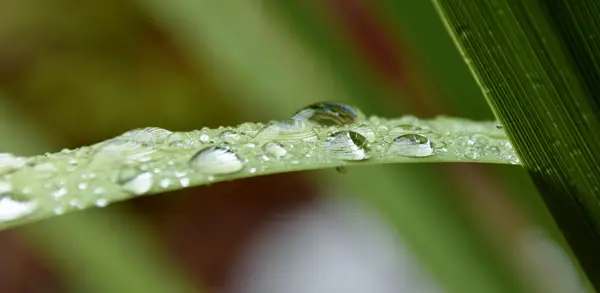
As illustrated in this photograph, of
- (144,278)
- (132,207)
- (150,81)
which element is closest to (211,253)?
(132,207)

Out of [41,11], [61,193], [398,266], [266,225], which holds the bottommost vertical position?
[61,193]

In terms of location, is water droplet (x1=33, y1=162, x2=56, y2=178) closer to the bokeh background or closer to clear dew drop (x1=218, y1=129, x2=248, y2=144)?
clear dew drop (x1=218, y1=129, x2=248, y2=144)

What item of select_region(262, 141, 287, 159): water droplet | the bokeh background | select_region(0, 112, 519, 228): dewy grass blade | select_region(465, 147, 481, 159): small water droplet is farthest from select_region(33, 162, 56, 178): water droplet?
the bokeh background

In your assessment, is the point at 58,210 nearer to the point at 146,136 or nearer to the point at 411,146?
the point at 146,136

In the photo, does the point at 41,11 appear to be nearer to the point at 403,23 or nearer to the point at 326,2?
the point at 326,2

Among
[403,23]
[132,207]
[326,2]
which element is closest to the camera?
[403,23]

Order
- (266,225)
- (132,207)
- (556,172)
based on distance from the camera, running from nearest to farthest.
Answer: (556,172), (132,207), (266,225)

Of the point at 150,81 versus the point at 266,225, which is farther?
the point at 266,225

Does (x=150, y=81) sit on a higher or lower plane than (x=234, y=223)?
higher

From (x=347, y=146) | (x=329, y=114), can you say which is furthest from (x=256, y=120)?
(x=347, y=146)
